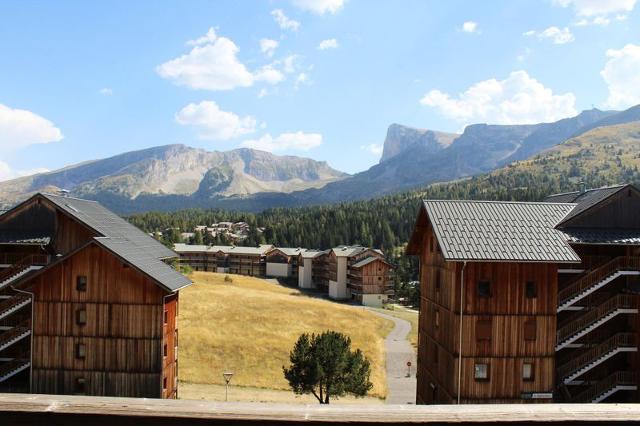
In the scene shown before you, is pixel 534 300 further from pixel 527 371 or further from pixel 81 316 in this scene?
pixel 81 316

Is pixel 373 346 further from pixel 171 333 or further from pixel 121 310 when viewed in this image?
pixel 121 310

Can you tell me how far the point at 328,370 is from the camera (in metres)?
46.4

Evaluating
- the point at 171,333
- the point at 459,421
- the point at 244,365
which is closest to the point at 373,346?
the point at 244,365

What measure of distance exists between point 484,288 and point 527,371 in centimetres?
651

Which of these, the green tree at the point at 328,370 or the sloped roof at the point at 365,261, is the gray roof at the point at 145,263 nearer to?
the green tree at the point at 328,370

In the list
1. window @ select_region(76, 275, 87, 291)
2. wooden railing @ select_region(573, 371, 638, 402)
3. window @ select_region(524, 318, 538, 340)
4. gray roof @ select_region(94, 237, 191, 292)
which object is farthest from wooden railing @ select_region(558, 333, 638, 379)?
window @ select_region(76, 275, 87, 291)

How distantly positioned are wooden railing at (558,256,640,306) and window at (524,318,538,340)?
11.9ft

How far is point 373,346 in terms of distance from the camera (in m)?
80.6

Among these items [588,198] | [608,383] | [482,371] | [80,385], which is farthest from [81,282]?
[588,198]

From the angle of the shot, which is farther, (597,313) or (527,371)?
(597,313)

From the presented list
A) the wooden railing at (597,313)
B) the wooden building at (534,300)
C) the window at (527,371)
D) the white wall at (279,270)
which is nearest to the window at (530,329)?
the wooden building at (534,300)

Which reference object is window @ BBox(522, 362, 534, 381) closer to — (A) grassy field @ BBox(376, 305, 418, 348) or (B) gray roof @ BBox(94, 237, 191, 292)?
(B) gray roof @ BBox(94, 237, 191, 292)

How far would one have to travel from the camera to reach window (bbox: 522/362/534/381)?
117ft

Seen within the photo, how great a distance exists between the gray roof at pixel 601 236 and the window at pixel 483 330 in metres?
8.60
